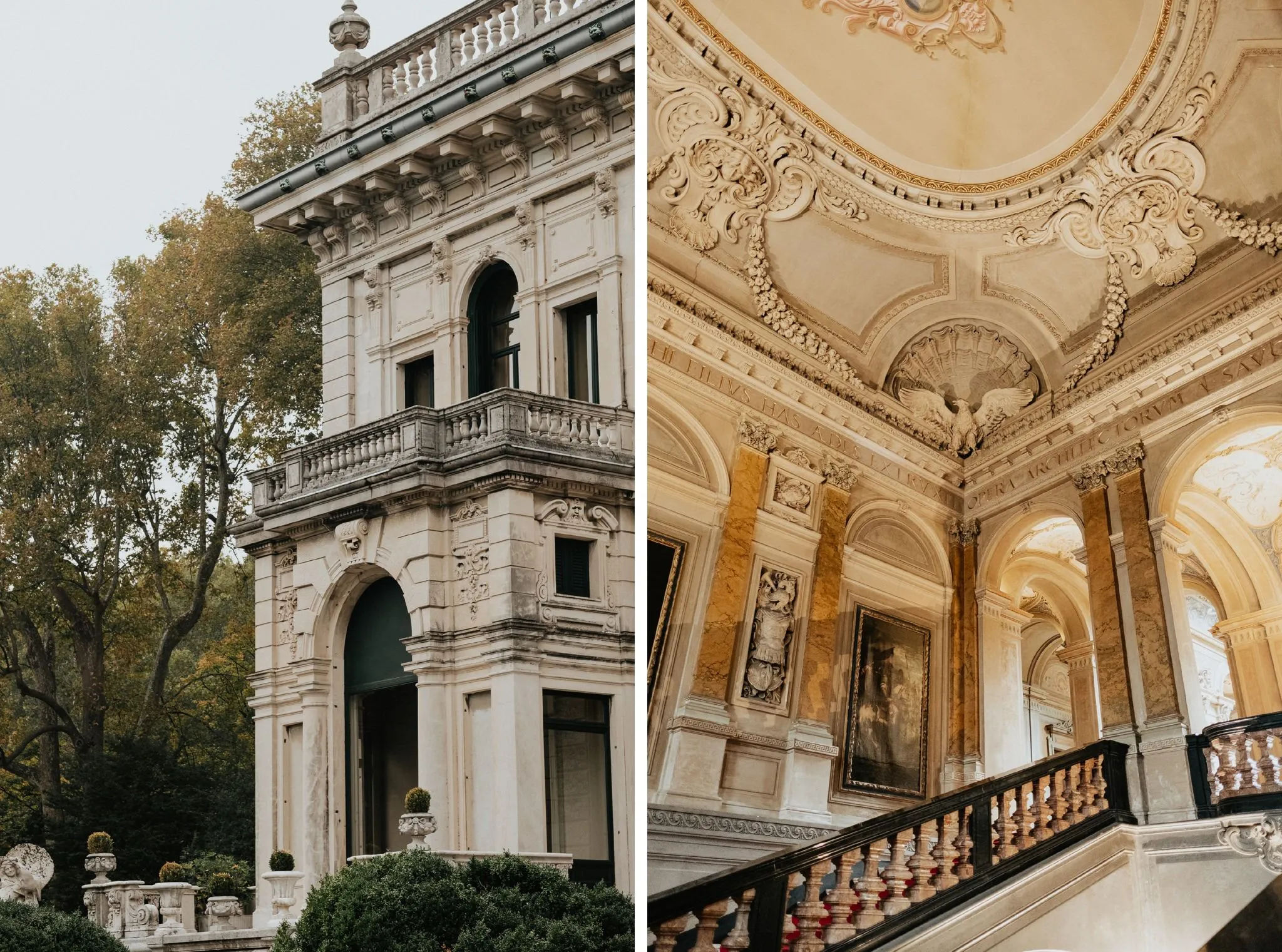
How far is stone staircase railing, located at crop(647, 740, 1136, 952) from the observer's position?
286 centimetres

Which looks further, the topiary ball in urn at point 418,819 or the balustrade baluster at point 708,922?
the topiary ball in urn at point 418,819

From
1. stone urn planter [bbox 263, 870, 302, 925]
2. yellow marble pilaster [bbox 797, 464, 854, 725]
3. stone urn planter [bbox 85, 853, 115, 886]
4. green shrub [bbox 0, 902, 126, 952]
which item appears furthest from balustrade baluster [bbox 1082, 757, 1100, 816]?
stone urn planter [bbox 85, 853, 115, 886]

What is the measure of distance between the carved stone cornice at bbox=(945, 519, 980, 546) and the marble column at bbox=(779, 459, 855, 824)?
0.21 meters

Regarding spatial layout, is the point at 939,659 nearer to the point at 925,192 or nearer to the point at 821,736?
the point at 821,736

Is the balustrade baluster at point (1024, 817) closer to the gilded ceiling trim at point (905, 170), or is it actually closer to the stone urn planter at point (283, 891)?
the gilded ceiling trim at point (905, 170)

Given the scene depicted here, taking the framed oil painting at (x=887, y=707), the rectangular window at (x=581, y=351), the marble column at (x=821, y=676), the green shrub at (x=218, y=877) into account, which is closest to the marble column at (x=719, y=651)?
the marble column at (x=821, y=676)

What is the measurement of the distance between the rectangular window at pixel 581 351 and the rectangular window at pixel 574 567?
949 millimetres

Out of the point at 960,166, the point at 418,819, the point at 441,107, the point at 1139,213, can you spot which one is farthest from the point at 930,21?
the point at 441,107

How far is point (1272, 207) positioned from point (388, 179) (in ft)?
27.8

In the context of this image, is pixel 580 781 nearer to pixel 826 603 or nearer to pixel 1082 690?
pixel 826 603

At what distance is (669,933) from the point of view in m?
2.92

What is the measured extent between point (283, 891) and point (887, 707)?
769 cm

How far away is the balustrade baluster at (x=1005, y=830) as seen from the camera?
2965 mm

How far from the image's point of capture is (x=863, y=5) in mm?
3521
